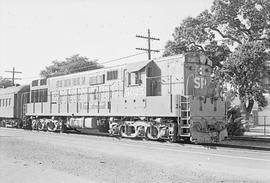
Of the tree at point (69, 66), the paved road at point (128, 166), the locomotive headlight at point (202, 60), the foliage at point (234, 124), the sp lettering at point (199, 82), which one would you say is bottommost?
the paved road at point (128, 166)

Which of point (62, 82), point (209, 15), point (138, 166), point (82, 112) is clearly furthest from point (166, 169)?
point (209, 15)

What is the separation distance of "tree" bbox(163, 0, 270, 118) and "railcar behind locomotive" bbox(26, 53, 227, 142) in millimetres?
7419

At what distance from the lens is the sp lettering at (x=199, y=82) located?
15.9m

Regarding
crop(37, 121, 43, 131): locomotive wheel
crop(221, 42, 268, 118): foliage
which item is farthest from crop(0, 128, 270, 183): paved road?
crop(37, 121, 43, 131): locomotive wheel

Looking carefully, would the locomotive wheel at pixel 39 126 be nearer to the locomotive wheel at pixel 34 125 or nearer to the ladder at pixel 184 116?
the locomotive wheel at pixel 34 125

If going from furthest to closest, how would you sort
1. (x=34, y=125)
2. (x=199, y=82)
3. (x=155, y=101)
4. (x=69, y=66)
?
(x=69, y=66) < (x=34, y=125) < (x=199, y=82) < (x=155, y=101)

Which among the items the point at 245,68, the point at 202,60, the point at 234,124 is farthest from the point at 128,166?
the point at 245,68

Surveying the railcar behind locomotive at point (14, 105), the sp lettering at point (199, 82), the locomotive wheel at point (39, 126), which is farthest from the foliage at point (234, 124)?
the railcar behind locomotive at point (14, 105)

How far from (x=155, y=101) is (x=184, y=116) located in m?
1.70

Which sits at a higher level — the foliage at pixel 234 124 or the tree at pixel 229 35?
the tree at pixel 229 35

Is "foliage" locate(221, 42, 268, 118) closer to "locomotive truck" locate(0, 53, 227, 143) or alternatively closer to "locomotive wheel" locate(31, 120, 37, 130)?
"locomotive truck" locate(0, 53, 227, 143)

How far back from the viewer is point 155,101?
1592 cm

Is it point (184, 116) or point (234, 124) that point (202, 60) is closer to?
point (184, 116)

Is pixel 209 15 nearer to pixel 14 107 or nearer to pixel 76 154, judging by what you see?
pixel 14 107
